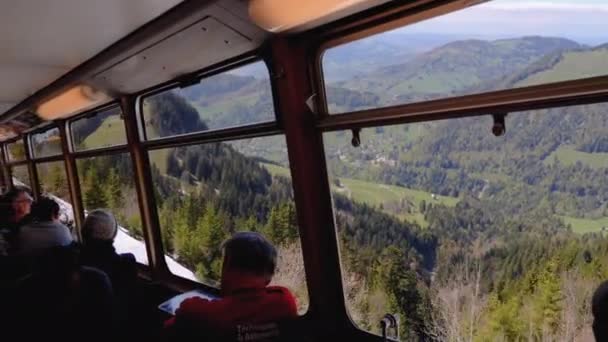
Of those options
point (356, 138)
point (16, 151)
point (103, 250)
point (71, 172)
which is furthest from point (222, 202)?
point (16, 151)

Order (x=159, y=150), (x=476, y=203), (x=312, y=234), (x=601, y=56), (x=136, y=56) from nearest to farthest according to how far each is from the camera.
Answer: (x=601, y=56) < (x=476, y=203) < (x=312, y=234) < (x=136, y=56) < (x=159, y=150)

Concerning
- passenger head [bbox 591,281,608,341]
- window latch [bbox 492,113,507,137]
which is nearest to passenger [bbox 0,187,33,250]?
window latch [bbox 492,113,507,137]

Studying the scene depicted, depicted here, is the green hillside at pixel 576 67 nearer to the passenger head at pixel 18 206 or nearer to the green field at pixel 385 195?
the green field at pixel 385 195

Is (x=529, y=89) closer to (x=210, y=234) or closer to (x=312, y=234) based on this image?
(x=312, y=234)

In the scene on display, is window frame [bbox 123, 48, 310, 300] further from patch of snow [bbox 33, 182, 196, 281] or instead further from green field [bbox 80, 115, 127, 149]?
green field [bbox 80, 115, 127, 149]

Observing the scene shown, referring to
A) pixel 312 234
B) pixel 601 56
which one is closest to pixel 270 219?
pixel 312 234

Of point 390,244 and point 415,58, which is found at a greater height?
point 415,58
